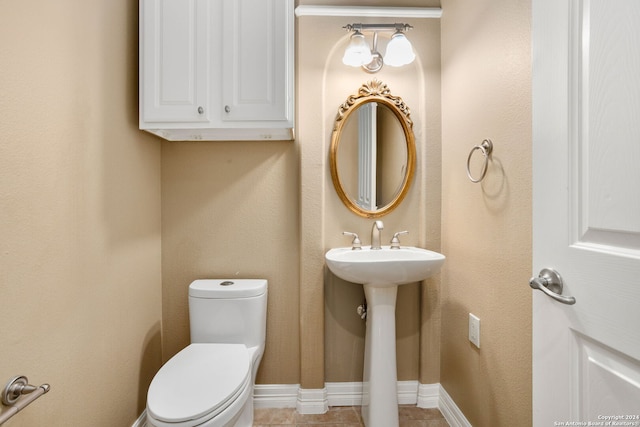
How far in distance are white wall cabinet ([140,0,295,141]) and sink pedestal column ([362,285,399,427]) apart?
0.98 meters

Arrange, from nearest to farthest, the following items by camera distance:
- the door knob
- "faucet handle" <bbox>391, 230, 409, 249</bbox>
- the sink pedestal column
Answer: the door knob, the sink pedestal column, "faucet handle" <bbox>391, 230, 409, 249</bbox>

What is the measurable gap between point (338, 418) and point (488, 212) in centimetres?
130

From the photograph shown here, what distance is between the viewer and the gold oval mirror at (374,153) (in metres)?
Answer: 1.83

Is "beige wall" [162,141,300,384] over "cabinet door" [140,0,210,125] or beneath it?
beneath

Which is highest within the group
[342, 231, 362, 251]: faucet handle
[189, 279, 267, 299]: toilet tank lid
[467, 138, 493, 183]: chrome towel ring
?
[467, 138, 493, 183]: chrome towel ring

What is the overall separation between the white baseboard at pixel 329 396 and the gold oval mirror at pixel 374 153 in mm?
995

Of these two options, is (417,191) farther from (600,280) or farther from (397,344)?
(600,280)

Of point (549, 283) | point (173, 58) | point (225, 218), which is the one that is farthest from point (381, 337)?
point (173, 58)

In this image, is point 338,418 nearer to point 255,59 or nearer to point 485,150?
point 485,150

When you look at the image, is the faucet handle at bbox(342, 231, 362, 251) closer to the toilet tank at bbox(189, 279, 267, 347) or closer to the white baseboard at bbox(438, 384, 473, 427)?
the toilet tank at bbox(189, 279, 267, 347)

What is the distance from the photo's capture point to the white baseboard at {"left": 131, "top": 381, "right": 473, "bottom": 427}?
70.9 inches

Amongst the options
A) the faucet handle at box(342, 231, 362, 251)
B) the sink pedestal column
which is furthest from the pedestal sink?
the faucet handle at box(342, 231, 362, 251)

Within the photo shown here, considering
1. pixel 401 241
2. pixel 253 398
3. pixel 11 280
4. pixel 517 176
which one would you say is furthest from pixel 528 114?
pixel 253 398

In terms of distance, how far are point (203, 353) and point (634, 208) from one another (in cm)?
154
